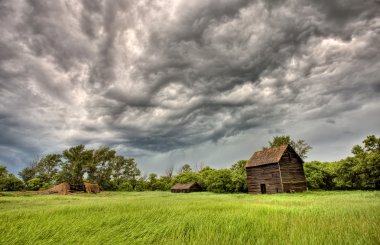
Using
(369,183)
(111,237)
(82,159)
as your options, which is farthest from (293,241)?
(82,159)

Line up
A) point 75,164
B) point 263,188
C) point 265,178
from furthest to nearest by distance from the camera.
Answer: point 75,164 < point 263,188 < point 265,178

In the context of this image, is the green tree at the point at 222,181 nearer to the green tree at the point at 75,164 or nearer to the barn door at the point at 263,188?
the barn door at the point at 263,188

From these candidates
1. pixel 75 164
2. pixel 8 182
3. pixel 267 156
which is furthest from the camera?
pixel 75 164

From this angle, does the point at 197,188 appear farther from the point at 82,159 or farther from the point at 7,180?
the point at 7,180

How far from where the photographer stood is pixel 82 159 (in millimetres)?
76062

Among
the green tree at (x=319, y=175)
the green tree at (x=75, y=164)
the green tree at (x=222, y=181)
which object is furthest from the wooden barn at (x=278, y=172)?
the green tree at (x=75, y=164)

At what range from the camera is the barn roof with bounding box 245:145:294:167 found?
123ft

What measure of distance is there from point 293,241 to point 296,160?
38.5 metres

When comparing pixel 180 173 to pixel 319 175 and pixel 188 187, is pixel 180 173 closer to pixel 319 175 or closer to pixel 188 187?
pixel 188 187

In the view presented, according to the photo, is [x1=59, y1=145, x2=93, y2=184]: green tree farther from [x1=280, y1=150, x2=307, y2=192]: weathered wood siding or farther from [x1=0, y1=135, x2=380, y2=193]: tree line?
[x1=280, y1=150, x2=307, y2=192]: weathered wood siding

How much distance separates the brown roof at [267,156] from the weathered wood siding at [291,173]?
93 cm

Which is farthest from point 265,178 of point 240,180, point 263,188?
point 240,180

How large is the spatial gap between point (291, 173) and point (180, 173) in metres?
43.1

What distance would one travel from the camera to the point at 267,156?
1566 inches
